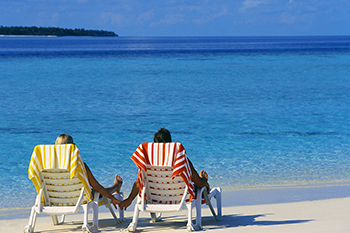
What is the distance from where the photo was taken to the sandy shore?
191 inches

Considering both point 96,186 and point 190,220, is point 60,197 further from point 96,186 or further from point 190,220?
point 190,220

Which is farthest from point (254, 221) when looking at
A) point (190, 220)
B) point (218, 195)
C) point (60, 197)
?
point (60, 197)

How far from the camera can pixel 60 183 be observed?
15.5 ft

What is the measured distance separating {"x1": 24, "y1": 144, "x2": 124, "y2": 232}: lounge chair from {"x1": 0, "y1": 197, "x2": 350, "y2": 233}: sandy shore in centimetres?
45

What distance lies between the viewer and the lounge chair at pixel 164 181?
454 centimetres

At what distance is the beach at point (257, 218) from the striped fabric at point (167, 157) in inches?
28.5

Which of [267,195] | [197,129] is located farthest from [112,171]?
[197,129]

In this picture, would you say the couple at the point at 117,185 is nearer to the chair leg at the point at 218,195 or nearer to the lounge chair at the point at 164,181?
the lounge chair at the point at 164,181

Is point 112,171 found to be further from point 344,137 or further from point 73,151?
point 344,137

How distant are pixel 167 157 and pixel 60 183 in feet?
3.89

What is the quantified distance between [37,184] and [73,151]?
1.90ft

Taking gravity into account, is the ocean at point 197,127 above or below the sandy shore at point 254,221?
above

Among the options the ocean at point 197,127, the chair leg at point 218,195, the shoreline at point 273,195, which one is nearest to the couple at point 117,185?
the chair leg at point 218,195

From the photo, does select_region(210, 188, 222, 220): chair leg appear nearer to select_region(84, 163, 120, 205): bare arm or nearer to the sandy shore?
the sandy shore
